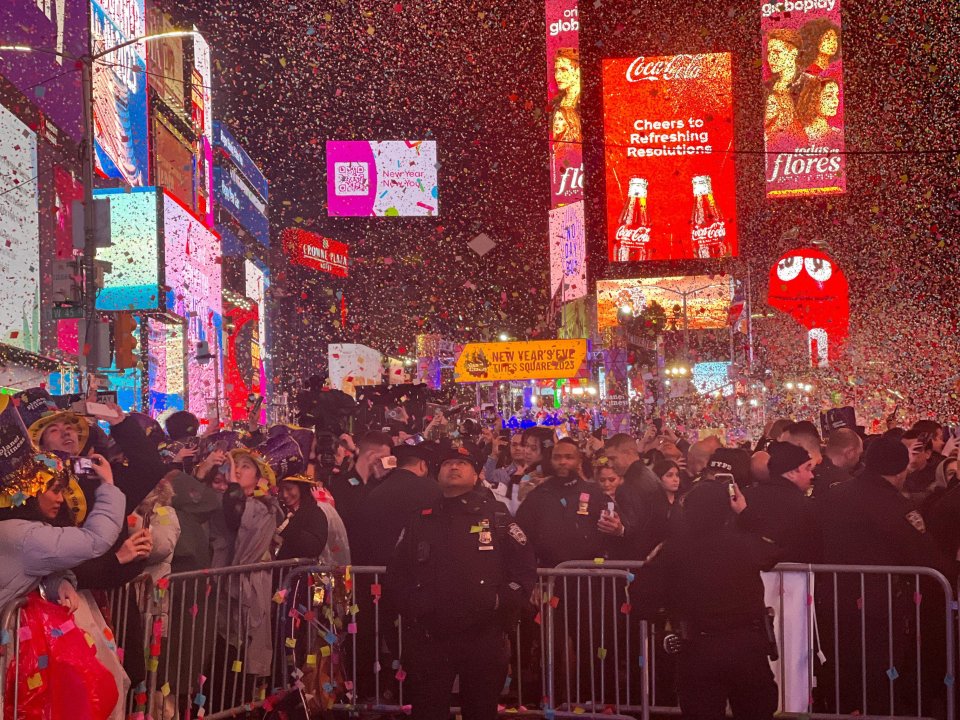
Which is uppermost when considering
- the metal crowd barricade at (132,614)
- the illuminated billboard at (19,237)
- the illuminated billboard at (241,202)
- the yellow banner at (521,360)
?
the illuminated billboard at (241,202)

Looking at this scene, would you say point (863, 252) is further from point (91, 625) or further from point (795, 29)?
point (91, 625)

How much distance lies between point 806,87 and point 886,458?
25711 millimetres

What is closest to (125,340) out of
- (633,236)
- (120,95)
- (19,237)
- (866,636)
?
(120,95)

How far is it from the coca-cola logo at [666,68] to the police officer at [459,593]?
89.7 feet

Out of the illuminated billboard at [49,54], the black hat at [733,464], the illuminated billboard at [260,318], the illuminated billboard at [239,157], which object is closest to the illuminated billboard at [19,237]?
the illuminated billboard at [49,54]

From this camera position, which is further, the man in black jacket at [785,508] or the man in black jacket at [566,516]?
the man in black jacket at [566,516]

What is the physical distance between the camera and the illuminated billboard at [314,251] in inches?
2758

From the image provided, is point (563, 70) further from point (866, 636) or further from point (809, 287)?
point (866, 636)

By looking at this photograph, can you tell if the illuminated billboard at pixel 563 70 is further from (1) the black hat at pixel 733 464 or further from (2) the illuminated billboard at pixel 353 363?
(1) the black hat at pixel 733 464

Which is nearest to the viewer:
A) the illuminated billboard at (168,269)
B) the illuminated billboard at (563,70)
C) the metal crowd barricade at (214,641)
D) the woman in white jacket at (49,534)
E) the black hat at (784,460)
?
the woman in white jacket at (49,534)

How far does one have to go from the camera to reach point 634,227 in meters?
35.5

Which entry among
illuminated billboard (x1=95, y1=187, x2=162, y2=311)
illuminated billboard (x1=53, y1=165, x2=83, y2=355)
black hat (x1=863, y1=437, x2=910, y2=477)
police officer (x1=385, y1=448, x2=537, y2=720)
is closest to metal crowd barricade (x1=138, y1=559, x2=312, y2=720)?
police officer (x1=385, y1=448, x2=537, y2=720)

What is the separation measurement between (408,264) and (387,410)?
87934 millimetres

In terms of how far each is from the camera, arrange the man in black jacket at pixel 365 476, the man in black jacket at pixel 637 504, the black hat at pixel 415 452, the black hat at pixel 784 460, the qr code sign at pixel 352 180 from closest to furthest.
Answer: the black hat at pixel 784 460 → the black hat at pixel 415 452 → the man in black jacket at pixel 637 504 → the man in black jacket at pixel 365 476 → the qr code sign at pixel 352 180
